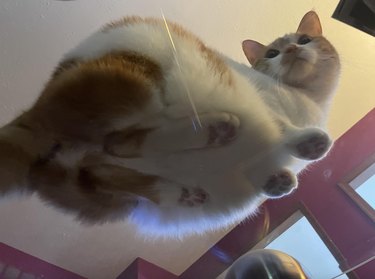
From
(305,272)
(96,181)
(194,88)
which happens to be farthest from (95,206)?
(305,272)

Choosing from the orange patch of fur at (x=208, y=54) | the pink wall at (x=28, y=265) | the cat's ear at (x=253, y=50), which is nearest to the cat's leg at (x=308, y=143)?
the orange patch of fur at (x=208, y=54)

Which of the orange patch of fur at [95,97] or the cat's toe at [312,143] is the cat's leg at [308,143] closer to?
the cat's toe at [312,143]

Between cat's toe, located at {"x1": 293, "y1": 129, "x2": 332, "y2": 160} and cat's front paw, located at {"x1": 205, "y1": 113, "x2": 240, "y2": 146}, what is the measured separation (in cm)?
10

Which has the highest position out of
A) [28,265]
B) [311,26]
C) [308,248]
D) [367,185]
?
[311,26]

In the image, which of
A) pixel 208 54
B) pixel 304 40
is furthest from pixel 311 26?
pixel 208 54

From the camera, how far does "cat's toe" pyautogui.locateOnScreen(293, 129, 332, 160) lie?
61 centimetres

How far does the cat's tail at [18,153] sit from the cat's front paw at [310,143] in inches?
12.3

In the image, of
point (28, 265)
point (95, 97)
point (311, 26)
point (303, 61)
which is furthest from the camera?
point (28, 265)

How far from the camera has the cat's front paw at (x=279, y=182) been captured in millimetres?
620

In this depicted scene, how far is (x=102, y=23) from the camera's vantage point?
2.91ft

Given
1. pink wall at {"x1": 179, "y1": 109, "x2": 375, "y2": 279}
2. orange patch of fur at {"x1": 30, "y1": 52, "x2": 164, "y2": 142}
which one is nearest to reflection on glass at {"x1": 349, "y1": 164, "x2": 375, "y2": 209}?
pink wall at {"x1": 179, "y1": 109, "x2": 375, "y2": 279}

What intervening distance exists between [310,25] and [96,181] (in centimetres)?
49

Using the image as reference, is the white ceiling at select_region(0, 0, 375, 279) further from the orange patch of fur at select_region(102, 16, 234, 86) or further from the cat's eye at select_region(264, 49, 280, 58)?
the orange patch of fur at select_region(102, 16, 234, 86)

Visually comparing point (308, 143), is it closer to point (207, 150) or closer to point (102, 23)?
point (207, 150)
